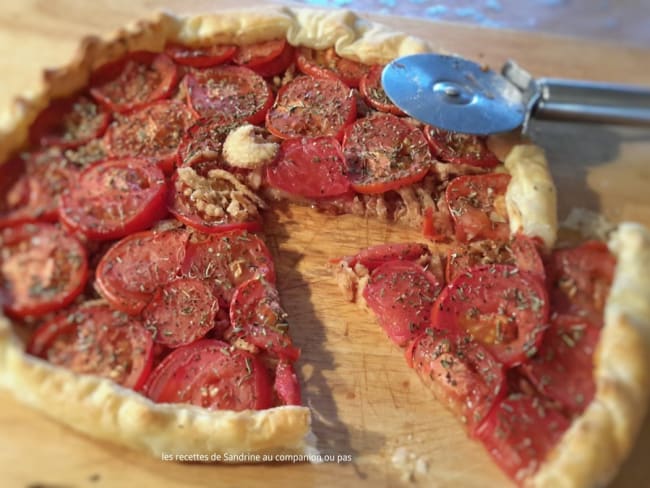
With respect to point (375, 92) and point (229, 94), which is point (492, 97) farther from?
point (229, 94)

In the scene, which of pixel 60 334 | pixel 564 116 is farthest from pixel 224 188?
pixel 564 116

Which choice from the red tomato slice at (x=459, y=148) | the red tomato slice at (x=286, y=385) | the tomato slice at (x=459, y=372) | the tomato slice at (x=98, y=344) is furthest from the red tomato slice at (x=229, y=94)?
the tomato slice at (x=459, y=372)

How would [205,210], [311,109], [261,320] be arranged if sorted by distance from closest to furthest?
[261,320], [205,210], [311,109]

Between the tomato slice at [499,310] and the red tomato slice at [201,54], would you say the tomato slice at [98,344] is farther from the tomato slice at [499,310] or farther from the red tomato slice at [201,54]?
the red tomato slice at [201,54]

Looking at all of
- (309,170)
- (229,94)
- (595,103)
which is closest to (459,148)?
(595,103)

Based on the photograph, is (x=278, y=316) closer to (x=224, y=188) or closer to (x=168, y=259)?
(x=168, y=259)

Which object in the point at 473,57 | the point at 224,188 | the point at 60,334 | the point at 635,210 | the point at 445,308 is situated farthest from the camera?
the point at 473,57
